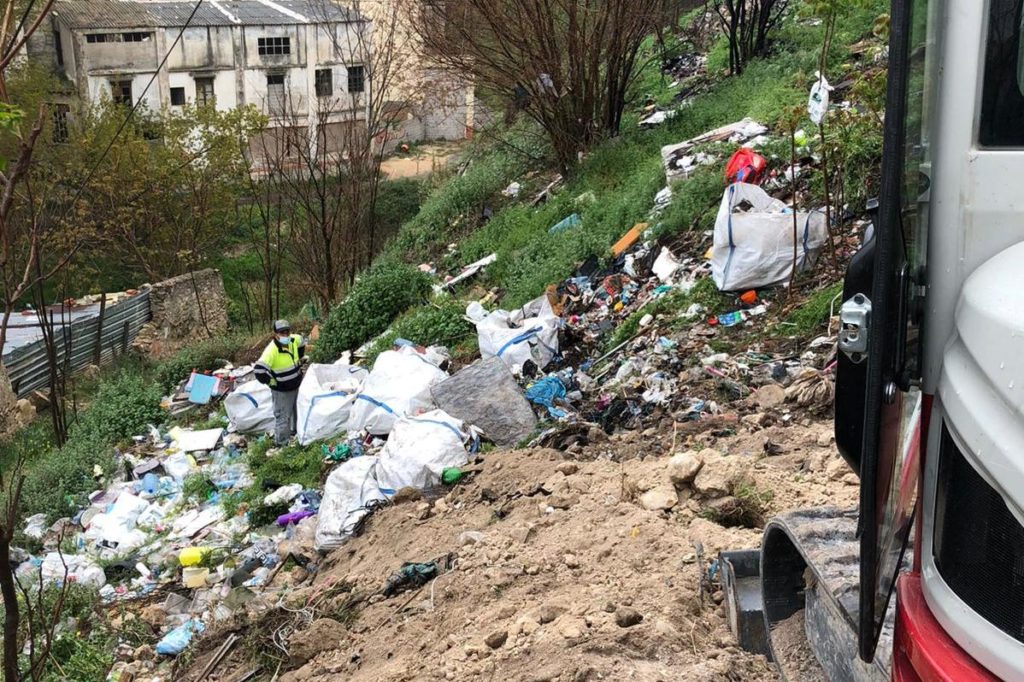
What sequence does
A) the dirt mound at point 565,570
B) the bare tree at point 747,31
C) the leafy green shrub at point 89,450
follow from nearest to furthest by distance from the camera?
the dirt mound at point 565,570, the leafy green shrub at point 89,450, the bare tree at point 747,31

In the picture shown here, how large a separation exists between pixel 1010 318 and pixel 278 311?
64.0 ft

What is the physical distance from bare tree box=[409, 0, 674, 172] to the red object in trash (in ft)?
12.3

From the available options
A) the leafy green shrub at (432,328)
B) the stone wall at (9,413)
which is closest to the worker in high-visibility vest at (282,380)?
the leafy green shrub at (432,328)

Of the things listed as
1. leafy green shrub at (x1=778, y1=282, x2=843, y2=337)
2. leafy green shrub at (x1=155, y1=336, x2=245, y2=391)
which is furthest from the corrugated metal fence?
leafy green shrub at (x1=778, y1=282, x2=843, y2=337)

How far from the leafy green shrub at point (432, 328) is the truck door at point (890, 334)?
27.1 ft

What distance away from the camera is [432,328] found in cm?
1054

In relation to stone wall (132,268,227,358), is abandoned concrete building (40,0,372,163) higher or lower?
higher

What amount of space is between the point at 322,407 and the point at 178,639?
3146 millimetres

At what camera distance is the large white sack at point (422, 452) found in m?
7.36

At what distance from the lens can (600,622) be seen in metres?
3.90

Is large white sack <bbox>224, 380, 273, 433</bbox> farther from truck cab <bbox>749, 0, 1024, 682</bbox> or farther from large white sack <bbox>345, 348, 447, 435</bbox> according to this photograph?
truck cab <bbox>749, 0, 1024, 682</bbox>

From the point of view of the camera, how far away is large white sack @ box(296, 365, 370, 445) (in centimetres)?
917

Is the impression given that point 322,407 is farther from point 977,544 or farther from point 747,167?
point 977,544

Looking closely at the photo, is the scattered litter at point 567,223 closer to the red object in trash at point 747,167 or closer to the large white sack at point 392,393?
the red object in trash at point 747,167
